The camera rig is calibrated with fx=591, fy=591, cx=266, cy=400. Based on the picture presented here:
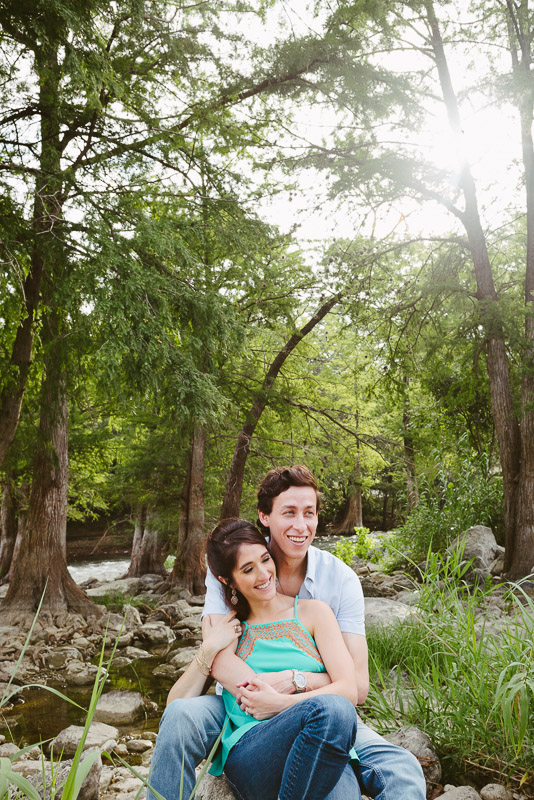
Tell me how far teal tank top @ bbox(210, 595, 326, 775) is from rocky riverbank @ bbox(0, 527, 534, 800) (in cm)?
35

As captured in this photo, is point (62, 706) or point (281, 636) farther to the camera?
point (62, 706)

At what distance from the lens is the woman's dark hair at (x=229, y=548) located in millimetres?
2293

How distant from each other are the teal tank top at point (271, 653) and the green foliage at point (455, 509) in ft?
21.3

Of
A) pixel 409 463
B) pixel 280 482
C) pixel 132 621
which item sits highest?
pixel 409 463

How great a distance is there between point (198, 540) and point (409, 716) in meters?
8.56

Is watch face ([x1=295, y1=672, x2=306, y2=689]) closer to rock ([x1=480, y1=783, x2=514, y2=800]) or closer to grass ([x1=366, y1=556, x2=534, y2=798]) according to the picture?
grass ([x1=366, y1=556, x2=534, y2=798])

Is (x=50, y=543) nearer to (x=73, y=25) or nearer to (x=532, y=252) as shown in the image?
(x=73, y=25)

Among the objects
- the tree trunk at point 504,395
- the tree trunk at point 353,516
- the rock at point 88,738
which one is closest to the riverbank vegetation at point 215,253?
the tree trunk at point 504,395

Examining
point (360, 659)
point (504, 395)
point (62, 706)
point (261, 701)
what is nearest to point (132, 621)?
point (62, 706)

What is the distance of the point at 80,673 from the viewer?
6.11m

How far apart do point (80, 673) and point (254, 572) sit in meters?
4.79

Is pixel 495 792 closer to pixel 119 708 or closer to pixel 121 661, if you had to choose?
pixel 119 708

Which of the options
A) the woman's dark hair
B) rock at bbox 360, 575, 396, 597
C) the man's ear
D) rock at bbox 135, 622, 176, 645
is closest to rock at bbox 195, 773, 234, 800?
the woman's dark hair

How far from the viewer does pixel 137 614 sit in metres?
8.39
